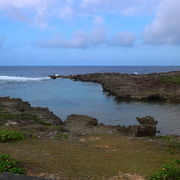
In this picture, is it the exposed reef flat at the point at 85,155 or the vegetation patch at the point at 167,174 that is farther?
the exposed reef flat at the point at 85,155

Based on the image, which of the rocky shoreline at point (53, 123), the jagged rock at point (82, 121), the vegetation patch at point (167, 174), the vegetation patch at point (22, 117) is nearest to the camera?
the vegetation patch at point (167, 174)

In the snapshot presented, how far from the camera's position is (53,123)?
24172mm

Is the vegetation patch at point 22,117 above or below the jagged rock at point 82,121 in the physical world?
above

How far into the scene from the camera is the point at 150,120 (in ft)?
82.6

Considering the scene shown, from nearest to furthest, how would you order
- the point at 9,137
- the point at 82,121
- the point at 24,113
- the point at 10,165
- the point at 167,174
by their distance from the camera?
the point at 167,174 < the point at 10,165 < the point at 9,137 < the point at 82,121 < the point at 24,113

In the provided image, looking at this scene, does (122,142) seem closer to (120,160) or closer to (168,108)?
(120,160)

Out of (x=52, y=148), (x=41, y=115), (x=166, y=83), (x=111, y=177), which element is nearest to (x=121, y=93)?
(x=166, y=83)

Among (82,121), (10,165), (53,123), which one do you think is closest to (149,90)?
(82,121)

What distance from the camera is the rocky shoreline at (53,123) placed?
1956 centimetres

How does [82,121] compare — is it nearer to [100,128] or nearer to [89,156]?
[100,128]

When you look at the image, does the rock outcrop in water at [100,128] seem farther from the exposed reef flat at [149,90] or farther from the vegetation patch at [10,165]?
the exposed reef flat at [149,90]

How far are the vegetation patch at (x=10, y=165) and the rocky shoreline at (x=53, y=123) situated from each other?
582 centimetres

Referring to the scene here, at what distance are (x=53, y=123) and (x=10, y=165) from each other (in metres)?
13.9

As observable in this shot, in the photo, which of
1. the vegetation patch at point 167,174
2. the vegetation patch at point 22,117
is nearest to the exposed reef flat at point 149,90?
the vegetation patch at point 22,117
